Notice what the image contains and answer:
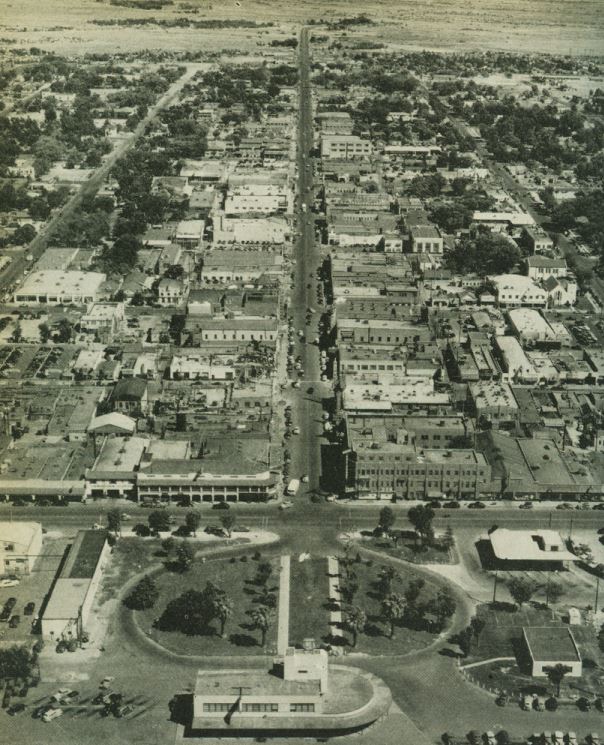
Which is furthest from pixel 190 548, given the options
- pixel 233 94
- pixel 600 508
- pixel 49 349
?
pixel 233 94

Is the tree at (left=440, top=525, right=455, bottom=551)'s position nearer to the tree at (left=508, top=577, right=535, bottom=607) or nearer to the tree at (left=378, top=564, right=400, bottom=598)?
the tree at (left=378, top=564, right=400, bottom=598)

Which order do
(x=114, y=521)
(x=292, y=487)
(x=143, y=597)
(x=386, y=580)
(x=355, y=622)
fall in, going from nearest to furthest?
(x=355, y=622) < (x=143, y=597) < (x=386, y=580) < (x=114, y=521) < (x=292, y=487)

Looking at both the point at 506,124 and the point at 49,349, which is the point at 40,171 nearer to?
the point at 49,349

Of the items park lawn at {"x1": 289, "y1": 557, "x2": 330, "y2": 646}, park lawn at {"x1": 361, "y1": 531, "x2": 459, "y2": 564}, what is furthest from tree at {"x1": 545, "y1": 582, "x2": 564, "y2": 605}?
park lawn at {"x1": 289, "y1": 557, "x2": 330, "y2": 646}

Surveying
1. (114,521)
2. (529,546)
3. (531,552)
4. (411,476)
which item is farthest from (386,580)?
(114,521)

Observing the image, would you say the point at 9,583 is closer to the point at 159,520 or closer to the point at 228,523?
the point at 159,520
